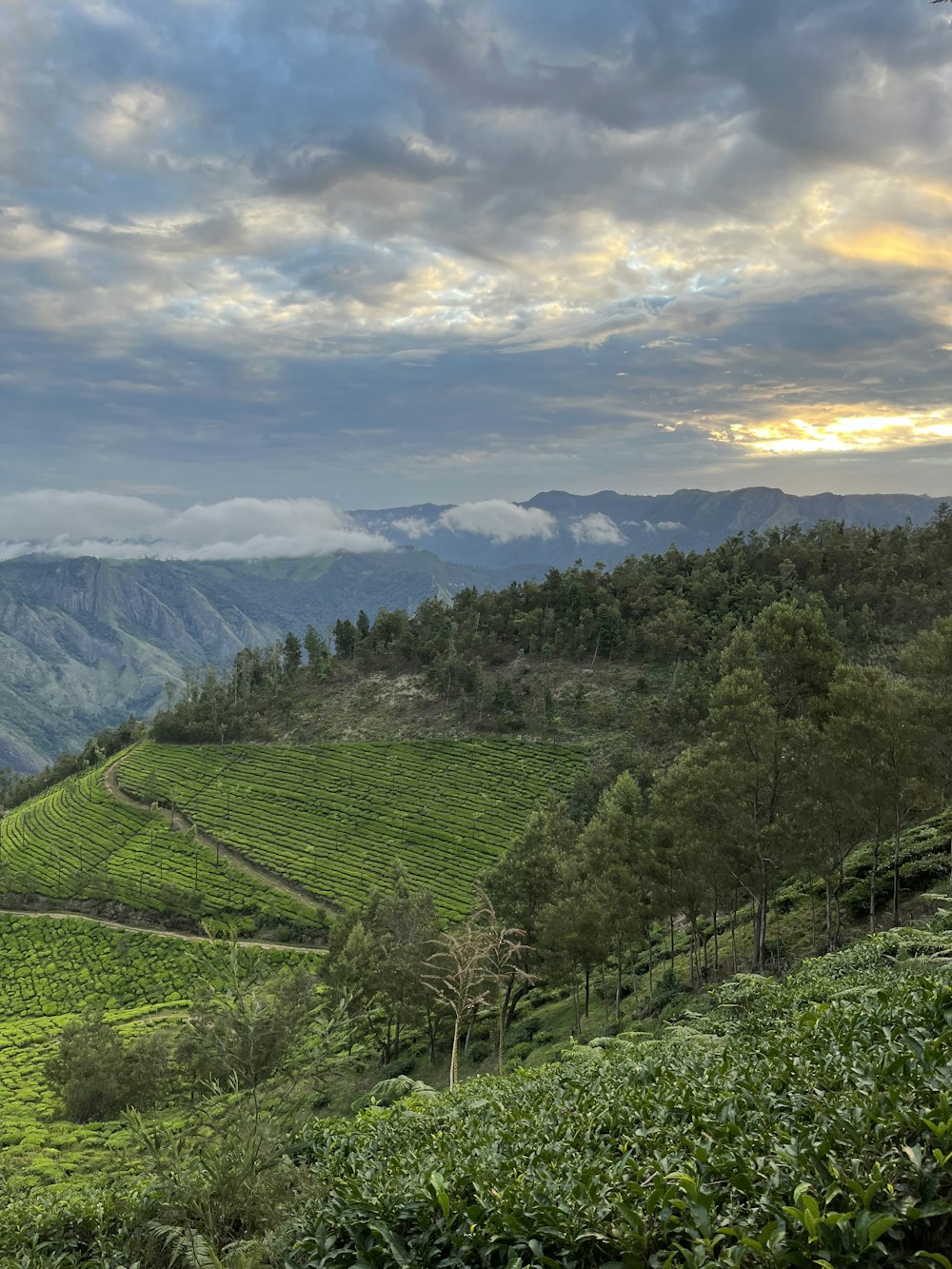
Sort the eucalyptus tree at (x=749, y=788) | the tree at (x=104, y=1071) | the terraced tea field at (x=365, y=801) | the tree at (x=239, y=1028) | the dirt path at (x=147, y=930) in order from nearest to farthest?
the tree at (x=239, y=1028) → the eucalyptus tree at (x=749, y=788) → the tree at (x=104, y=1071) → the dirt path at (x=147, y=930) → the terraced tea field at (x=365, y=801)

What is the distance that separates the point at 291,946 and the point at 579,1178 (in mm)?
66561

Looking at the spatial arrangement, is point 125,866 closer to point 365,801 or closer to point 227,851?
point 227,851

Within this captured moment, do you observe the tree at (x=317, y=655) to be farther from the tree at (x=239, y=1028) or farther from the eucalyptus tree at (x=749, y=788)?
the tree at (x=239, y=1028)

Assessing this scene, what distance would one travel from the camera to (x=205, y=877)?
7600 centimetres

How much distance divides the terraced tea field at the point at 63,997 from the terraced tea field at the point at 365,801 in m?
14.3

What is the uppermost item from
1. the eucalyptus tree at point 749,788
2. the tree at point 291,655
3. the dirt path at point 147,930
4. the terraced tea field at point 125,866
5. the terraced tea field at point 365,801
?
the eucalyptus tree at point 749,788

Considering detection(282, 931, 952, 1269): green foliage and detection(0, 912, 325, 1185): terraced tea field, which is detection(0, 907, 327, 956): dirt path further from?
detection(282, 931, 952, 1269): green foliage

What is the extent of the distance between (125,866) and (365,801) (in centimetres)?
2827

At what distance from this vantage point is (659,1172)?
17.5 feet

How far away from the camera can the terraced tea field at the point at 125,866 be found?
71000 mm

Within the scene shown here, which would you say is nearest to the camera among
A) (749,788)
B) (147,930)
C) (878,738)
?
(878,738)

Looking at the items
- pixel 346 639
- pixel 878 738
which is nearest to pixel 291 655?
pixel 346 639

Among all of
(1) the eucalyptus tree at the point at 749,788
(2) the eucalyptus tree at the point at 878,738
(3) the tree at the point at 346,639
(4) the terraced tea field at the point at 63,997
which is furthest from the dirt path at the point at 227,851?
(2) the eucalyptus tree at the point at 878,738

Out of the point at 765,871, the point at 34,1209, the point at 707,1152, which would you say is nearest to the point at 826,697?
the point at 765,871
